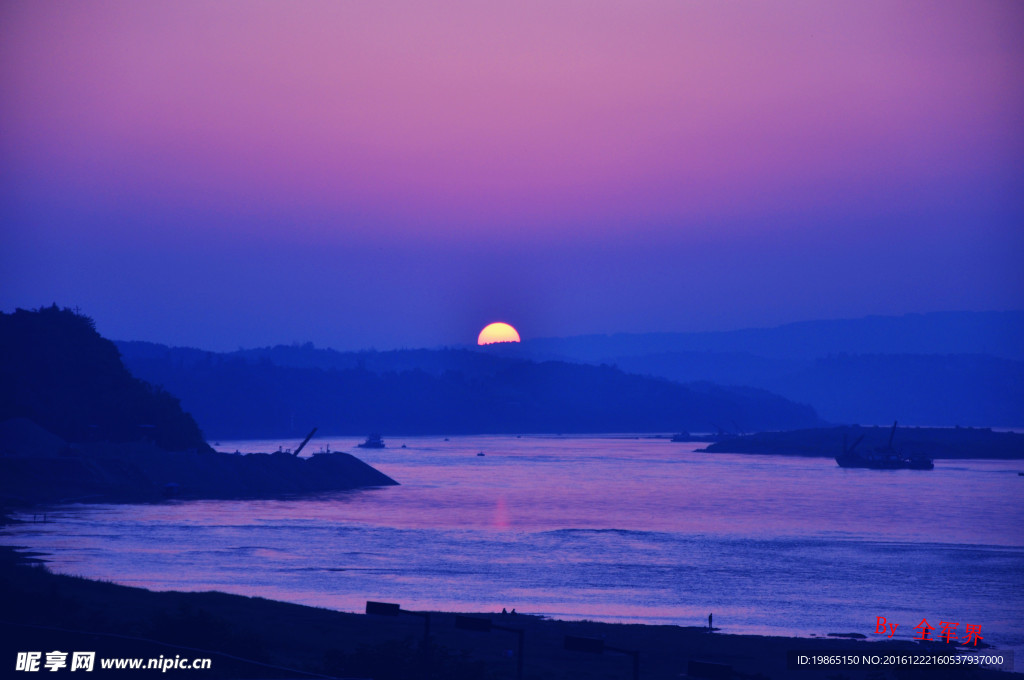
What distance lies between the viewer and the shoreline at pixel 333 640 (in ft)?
62.6

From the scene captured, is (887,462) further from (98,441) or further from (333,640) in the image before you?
(333,640)

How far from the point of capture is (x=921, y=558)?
2255 inches

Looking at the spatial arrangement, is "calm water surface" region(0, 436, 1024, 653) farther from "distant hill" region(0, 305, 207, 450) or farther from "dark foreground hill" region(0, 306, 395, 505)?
"distant hill" region(0, 305, 207, 450)

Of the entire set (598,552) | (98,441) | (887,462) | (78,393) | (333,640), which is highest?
(78,393)

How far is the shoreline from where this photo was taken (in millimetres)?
19078

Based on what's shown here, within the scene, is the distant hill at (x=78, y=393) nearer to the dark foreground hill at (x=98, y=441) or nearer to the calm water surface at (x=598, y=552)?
the dark foreground hill at (x=98, y=441)

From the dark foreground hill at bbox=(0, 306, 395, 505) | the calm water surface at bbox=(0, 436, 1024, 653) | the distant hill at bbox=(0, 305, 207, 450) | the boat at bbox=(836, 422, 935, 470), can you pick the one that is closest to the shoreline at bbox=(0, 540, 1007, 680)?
the calm water surface at bbox=(0, 436, 1024, 653)

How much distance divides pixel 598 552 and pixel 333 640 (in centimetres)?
2806

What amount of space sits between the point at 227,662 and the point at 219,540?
40112 millimetres

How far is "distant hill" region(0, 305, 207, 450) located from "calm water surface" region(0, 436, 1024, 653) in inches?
947

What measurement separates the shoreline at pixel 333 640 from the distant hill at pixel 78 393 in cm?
6603

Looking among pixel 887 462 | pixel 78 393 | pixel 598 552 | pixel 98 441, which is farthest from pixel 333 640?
pixel 887 462

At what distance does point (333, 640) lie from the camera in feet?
98.2

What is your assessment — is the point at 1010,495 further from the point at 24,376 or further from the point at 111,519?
the point at 24,376
